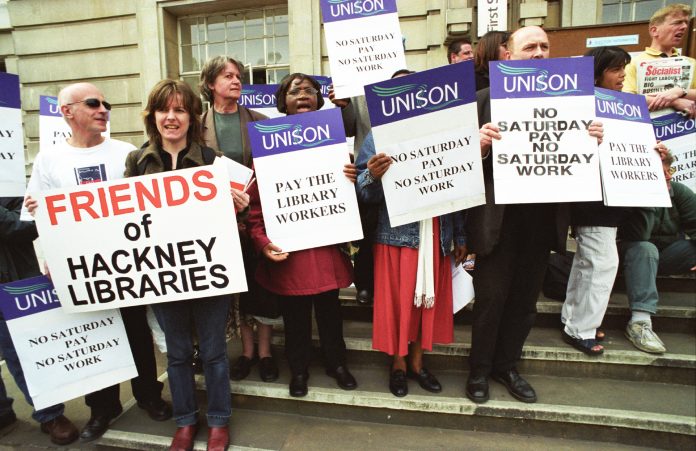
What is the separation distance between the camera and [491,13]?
4.75 m

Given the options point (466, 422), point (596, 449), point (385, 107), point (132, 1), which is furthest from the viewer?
point (132, 1)

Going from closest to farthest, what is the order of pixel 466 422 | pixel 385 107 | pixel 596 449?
pixel 385 107 → pixel 596 449 → pixel 466 422

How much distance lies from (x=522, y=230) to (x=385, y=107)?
1085 mm

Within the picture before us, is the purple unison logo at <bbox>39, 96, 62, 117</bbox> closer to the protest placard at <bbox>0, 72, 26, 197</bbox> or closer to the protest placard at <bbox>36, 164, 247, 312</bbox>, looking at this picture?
the protest placard at <bbox>0, 72, 26, 197</bbox>

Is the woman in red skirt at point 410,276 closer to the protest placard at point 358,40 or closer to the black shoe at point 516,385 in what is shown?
the black shoe at point 516,385

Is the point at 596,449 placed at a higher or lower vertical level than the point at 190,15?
lower

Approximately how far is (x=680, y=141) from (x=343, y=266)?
8.37ft

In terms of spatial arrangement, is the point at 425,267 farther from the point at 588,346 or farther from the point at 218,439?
the point at 218,439

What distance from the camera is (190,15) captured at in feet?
22.1

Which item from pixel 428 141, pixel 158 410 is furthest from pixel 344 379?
pixel 428 141

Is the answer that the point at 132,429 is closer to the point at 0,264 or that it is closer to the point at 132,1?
the point at 0,264

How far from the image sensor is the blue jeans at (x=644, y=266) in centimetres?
269

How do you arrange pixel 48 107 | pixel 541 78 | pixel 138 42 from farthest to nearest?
pixel 138 42 < pixel 48 107 < pixel 541 78

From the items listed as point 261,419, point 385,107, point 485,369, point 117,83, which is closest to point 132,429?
point 261,419
